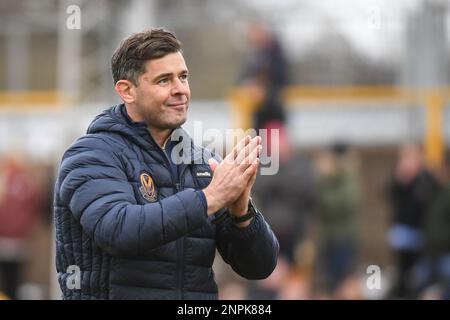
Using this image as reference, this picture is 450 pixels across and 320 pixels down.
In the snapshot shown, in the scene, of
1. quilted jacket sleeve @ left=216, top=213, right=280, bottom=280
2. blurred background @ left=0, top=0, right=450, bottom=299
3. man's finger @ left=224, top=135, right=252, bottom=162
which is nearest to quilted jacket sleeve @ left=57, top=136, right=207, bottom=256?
man's finger @ left=224, top=135, right=252, bottom=162

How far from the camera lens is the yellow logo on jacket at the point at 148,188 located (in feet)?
13.5

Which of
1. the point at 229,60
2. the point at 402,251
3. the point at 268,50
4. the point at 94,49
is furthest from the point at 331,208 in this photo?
the point at 229,60

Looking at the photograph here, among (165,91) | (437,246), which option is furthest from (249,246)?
(437,246)

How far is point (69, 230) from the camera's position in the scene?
4148mm

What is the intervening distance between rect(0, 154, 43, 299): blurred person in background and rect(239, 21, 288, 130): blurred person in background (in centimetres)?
311

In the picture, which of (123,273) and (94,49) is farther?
(94,49)

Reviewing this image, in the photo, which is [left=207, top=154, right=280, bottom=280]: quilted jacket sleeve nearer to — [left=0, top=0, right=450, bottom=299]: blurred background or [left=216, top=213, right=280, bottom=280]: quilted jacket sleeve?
[left=216, top=213, right=280, bottom=280]: quilted jacket sleeve

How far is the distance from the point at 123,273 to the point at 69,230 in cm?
29

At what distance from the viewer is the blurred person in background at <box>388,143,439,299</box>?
11352mm

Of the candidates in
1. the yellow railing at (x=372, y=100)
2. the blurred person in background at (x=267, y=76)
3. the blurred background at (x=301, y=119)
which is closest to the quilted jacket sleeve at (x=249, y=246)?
the blurred background at (x=301, y=119)

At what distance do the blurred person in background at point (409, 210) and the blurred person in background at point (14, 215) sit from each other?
4628 millimetres

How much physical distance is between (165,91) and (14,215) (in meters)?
9.10

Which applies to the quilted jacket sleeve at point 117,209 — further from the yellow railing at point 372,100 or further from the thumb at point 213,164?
the yellow railing at point 372,100
